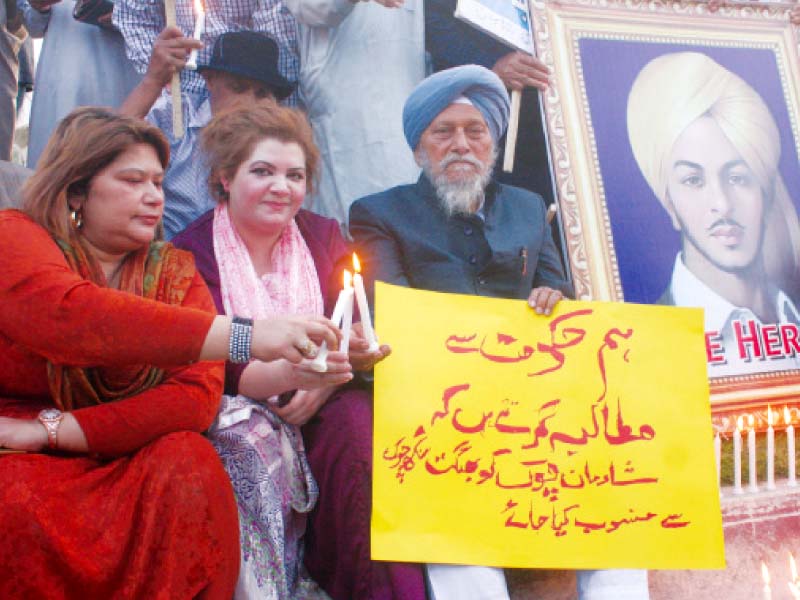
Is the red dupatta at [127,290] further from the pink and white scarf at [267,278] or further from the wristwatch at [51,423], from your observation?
the pink and white scarf at [267,278]

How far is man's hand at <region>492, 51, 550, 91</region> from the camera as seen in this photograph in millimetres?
3592

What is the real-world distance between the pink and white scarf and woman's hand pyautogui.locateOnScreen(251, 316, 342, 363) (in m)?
0.59

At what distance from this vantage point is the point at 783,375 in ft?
12.1

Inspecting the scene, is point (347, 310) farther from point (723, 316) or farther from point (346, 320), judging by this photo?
point (723, 316)

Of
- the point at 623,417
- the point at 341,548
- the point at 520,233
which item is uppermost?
the point at 520,233

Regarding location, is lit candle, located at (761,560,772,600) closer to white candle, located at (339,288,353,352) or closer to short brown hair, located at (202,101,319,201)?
white candle, located at (339,288,353,352)

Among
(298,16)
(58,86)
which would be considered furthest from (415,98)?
(58,86)

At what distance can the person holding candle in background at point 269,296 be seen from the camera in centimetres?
230

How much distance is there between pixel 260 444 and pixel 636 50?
2605 millimetres

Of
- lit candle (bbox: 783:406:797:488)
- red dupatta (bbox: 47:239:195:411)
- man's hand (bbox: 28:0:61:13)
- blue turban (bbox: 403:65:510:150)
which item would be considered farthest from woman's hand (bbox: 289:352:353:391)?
lit candle (bbox: 783:406:797:488)

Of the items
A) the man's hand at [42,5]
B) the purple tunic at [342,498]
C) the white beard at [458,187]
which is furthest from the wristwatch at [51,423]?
the man's hand at [42,5]

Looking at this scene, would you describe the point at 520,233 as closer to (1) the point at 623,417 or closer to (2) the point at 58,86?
(1) the point at 623,417

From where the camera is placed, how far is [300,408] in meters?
2.52

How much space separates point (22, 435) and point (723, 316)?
9.46 feet
